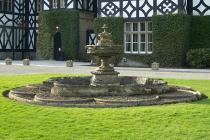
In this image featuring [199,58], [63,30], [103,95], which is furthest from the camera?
[63,30]

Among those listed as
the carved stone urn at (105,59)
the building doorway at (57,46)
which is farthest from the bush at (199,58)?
the carved stone urn at (105,59)

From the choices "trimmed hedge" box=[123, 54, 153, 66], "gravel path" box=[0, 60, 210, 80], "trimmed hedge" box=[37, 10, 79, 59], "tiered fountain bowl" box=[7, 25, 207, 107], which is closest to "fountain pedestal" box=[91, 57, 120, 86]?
"tiered fountain bowl" box=[7, 25, 207, 107]

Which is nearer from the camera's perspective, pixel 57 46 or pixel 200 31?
pixel 200 31

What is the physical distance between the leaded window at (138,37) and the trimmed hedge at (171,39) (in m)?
0.97

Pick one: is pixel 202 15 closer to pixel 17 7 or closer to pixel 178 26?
pixel 178 26

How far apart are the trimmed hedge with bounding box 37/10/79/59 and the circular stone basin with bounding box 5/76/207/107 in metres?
21.8

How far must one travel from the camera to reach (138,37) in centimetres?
3195

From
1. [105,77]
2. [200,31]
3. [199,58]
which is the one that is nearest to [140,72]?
[199,58]

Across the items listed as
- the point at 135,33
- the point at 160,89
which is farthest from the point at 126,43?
the point at 160,89

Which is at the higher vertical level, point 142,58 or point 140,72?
point 142,58

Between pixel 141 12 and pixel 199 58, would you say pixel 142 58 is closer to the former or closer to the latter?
pixel 141 12

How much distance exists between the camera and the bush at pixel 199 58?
29.1m

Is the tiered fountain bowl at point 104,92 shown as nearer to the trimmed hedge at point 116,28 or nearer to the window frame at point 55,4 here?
the trimmed hedge at point 116,28

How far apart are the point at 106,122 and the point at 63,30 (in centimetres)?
2756
